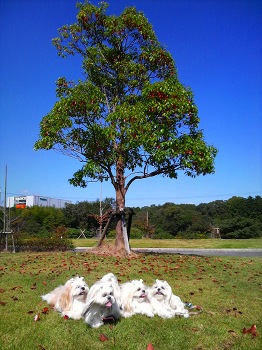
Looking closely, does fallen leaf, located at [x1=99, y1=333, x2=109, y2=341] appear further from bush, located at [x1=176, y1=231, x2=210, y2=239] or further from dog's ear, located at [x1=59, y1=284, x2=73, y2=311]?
bush, located at [x1=176, y1=231, x2=210, y2=239]

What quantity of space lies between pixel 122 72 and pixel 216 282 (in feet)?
28.7

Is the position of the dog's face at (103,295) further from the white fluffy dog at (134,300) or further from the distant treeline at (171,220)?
the distant treeline at (171,220)

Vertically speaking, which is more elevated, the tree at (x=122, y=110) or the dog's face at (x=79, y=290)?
the tree at (x=122, y=110)

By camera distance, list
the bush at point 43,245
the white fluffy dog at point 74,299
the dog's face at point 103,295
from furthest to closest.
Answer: the bush at point 43,245 < the white fluffy dog at point 74,299 < the dog's face at point 103,295

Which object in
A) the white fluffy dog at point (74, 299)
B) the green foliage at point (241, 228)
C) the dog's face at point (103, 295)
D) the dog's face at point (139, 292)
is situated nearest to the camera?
the dog's face at point (103, 295)

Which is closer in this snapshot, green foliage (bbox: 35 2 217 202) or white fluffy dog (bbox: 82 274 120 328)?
white fluffy dog (bbox: 82 274 120 328)

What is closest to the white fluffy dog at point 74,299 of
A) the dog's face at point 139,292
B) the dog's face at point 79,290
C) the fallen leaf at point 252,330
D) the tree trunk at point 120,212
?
the dog's face at point 79,290

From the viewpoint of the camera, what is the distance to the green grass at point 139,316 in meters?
4.54

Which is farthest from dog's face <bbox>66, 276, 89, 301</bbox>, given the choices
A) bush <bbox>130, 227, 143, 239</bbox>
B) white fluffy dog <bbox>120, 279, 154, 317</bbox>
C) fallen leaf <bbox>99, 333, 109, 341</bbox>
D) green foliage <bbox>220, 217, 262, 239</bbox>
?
green foliage <bbox>220, 217, 262, 239</bbox>

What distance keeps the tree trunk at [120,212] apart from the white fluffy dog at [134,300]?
25.0 ft

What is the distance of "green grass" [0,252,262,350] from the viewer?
14.9ft

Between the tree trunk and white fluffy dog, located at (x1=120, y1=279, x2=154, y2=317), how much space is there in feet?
25.0

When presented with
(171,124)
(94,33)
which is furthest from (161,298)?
(94,33)

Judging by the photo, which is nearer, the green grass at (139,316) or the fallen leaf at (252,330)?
the green grass at (139,316)
